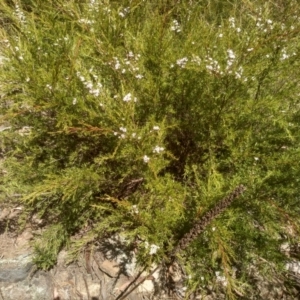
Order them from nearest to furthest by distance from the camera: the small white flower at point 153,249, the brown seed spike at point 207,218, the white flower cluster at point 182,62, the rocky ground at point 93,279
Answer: the brown seed spike at point 207,218
the small white flower at point 153,249
the white flower cluster at point 182,62
the rocky ground at point 93,279

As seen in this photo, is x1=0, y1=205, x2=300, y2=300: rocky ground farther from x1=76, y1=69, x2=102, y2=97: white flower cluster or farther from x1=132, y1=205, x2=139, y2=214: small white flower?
x1=76, y1=69, x2=102, y2=97: white flower cluster

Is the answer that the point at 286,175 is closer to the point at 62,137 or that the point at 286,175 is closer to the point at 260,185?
the point at 260,185

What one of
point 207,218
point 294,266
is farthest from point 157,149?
point 294,266

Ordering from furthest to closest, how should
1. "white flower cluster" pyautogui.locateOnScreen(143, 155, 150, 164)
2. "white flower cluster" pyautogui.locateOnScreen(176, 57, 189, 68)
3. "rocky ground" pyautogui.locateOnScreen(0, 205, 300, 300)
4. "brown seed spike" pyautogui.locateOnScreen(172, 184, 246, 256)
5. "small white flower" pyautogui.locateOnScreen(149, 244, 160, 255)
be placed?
1. "rocky ground" pyautogui.locateOnScreen(0, 205, 300, 300)
2. "white flower cluster" pyautogui.locateOnScreen(176, 57, 189, 68)
3. "white flower cluster" pyautogui.locateOnScreen(143, 155, 150, 164)
4. "small white flower" pyautogui.locateOnScreen(149, 244, 160, 255)
5. "brown seed spike" pyautogui.locateOnScreen(172, 184, 246, 256)

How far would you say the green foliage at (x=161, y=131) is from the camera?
6.51 feet

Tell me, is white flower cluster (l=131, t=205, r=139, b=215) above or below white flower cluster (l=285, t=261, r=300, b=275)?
above

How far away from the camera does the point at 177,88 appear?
2.30m

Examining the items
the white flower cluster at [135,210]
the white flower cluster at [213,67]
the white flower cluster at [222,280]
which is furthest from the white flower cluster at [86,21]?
the white flower cluster at [222,280]

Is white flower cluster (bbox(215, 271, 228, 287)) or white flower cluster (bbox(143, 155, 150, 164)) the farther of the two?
white flower cluster (bbox(215, 271, 228, 287))

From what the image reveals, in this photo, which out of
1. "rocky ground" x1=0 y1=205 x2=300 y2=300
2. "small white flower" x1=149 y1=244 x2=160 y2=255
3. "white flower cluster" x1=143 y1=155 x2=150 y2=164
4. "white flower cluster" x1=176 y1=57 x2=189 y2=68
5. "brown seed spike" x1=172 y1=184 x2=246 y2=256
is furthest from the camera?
"rocky ground" x1=0 y1=205 x2=300 y2=300

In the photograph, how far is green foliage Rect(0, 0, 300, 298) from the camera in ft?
6.51

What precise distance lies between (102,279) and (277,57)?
1731 mm

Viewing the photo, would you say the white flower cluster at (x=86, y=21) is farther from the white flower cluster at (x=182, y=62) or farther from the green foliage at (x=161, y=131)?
the white flower cluster at (x=182, y=62)

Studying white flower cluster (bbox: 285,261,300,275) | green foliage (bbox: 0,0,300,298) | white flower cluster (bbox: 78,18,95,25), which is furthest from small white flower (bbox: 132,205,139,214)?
white flower cluster (bbox: 78,18,95,25)
